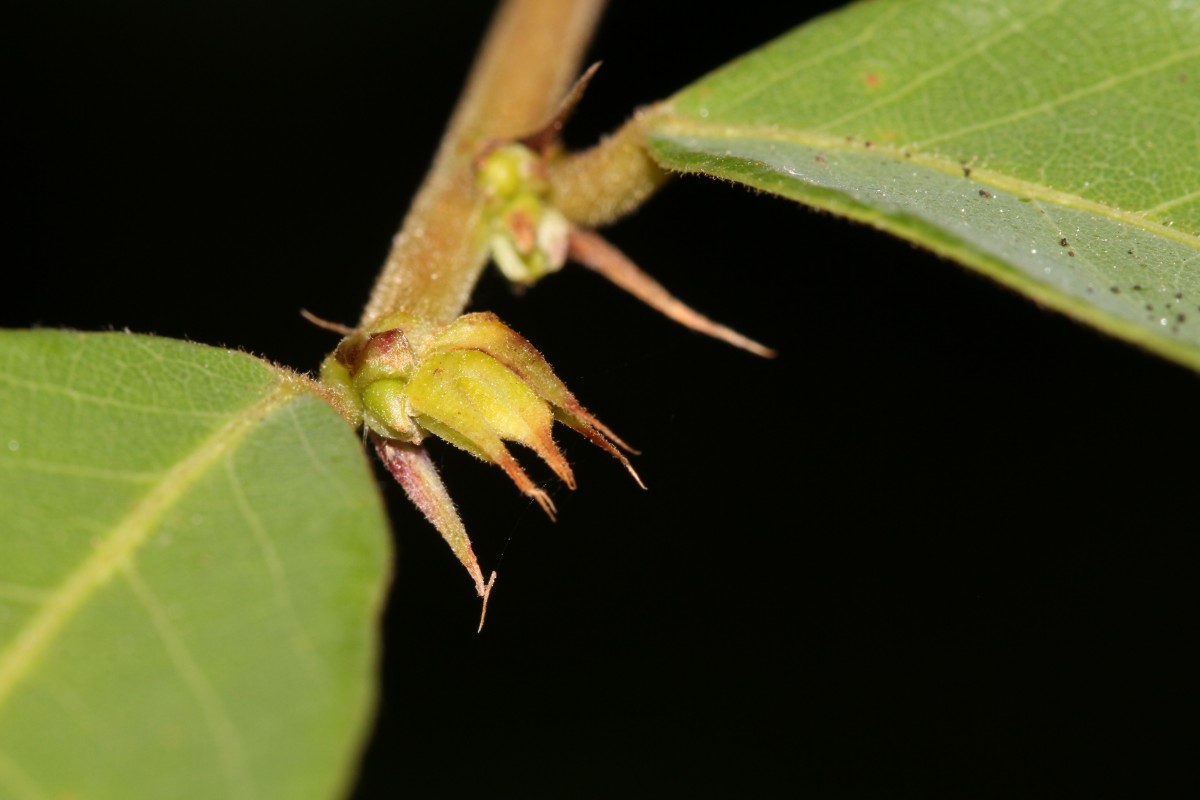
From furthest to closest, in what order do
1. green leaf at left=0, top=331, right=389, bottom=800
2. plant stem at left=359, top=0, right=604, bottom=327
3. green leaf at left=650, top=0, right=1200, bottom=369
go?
plant stem at left=359, top=0, right=604, bottom=327 → green leaf at left=650, top=0, right=1200, bottom=369 → green leaf at left=0, top=331, right=389, bottom=800

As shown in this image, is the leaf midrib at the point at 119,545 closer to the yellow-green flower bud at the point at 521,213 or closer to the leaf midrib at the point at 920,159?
the yellow-green flower bud at the point at 521,213

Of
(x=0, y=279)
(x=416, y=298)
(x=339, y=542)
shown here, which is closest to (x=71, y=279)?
(x=0, y=279)

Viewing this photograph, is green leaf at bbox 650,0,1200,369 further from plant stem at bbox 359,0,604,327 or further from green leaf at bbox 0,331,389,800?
green leaf at bbox 0,331,389,800

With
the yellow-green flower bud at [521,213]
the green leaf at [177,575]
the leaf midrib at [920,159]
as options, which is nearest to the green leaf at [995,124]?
the leaf midrib at [920,159]

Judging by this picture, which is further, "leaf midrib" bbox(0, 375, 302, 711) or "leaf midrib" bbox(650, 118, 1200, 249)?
"leaf midrib" bbox(650, 118, 1200, 249)

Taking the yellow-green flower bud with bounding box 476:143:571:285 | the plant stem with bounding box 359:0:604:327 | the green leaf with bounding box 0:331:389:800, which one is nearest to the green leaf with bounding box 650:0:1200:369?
the yellow-green flower bud with bounding box 476:143:571:285

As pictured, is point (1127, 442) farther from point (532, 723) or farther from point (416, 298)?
point (416, 298)
